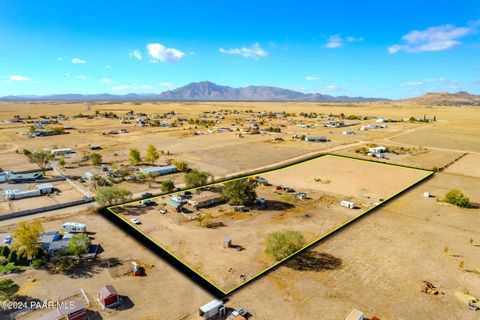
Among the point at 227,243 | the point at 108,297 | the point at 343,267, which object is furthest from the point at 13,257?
the point at 343,267

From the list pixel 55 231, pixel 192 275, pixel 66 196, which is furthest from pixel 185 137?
pixel 192 275

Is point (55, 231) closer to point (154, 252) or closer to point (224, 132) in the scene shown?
point (154, 252)

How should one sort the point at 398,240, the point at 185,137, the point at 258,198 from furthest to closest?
the point at 185,137, the point at 258,198, the point at 398,240

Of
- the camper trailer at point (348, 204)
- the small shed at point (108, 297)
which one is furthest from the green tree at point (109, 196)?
the camper trailer at point (348, 204)

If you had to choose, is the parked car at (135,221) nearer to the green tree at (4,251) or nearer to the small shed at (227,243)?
the small shed at (227,243)

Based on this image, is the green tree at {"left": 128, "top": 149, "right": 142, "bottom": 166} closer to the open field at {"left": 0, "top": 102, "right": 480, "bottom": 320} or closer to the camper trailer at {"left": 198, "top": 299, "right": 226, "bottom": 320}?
the open field at {"left": 0, "top": 102, "right": 480, "bottom": 320}

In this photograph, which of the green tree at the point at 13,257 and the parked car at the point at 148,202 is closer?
the green tree at the point at 13,257

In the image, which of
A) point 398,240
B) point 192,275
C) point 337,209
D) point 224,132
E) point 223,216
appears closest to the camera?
point 192,275
